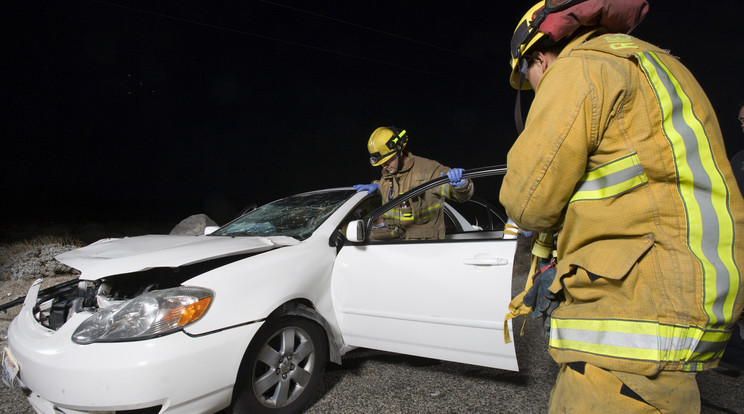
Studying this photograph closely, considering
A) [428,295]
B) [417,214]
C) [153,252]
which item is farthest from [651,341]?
[417,214]

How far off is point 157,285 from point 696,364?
2.28m

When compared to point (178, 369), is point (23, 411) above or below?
below

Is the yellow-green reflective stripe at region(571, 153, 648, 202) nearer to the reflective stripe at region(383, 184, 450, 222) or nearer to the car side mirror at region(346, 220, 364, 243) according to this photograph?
the car side mirror at region(346, 220, 364, 243)

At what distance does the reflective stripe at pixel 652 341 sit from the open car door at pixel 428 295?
1.21m

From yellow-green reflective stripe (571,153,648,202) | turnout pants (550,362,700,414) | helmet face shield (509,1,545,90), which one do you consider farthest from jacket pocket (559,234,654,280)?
helmet face shield (509,1,545,90)

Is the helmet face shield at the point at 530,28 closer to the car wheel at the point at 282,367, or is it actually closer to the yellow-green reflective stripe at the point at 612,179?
the yellow-green reflective stripe at the point at 612,179

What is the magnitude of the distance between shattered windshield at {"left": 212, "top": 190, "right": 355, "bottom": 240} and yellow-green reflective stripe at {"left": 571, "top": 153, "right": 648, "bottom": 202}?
6.41ft

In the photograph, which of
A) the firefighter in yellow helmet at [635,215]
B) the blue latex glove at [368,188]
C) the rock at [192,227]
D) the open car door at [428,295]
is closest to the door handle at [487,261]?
the open car door at [428,295]

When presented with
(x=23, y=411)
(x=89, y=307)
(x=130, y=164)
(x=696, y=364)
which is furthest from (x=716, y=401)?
(x=130, y=164)

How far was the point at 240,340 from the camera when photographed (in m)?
2.01

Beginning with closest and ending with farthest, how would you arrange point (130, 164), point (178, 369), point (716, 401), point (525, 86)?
point (525, 86), point (178, 369), point (716, 401), point (130, 164)

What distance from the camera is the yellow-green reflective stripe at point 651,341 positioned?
2.99 ft

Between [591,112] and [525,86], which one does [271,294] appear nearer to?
[525,86]

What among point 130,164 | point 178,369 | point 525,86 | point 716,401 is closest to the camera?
point 525,86
